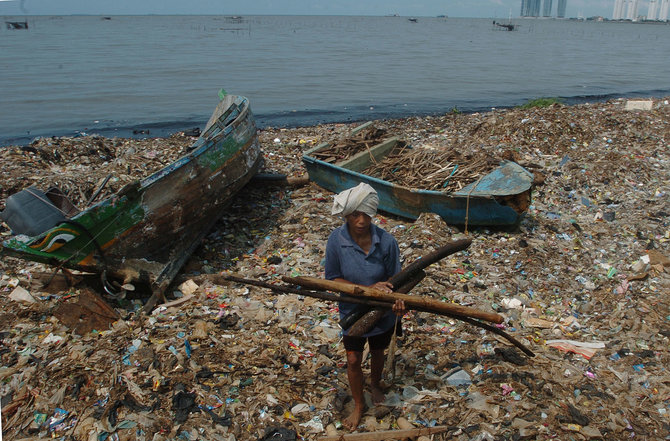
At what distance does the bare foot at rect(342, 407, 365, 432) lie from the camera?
3.51 meters

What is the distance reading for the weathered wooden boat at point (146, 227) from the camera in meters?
4.93

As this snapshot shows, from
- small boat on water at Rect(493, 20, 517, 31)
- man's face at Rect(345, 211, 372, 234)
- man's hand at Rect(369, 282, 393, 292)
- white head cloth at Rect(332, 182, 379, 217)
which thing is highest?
small boat on water at Rect(493, 20, 517, 31)

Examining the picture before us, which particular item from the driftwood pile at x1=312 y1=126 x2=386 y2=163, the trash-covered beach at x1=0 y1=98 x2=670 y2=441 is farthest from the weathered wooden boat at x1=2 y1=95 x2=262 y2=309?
the driftwood pile at x1=312 y1=126 x2=386 y2=163

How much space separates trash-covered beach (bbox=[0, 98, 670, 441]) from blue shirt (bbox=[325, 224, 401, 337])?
3.47 feet

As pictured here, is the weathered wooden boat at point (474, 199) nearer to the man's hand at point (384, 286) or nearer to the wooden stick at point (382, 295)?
the wooden stick at point (382, 295)

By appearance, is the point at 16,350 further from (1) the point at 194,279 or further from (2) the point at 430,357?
(2) the point at 430,357

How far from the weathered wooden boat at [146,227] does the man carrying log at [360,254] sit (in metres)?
2.92

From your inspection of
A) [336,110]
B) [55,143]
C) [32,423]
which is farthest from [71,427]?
[336,110]

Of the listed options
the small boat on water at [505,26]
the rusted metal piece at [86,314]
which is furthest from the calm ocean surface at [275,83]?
the small boat on water at [505,26]

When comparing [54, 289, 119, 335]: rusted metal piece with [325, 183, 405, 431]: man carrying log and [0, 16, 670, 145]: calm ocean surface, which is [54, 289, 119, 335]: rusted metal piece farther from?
[0, 16, 670, 145]: calm ocean surface

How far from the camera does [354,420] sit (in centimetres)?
353

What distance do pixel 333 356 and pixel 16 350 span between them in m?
3.04

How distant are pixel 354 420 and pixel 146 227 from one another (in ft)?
11.5

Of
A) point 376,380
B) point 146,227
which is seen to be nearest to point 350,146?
point 146,227
